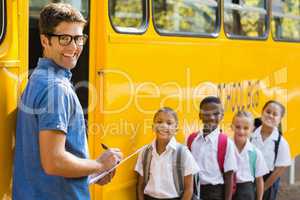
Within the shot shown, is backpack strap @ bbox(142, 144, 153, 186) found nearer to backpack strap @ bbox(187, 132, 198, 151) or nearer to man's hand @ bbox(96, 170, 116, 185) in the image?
backpack strap @ bbox(187, 132, 198, 151)

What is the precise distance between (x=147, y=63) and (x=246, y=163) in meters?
1.14

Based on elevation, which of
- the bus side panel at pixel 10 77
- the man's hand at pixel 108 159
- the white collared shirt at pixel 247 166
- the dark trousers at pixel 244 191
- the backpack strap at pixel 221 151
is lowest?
the dark trousers at pixel 244 191

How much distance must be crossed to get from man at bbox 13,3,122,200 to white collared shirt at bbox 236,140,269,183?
232cm

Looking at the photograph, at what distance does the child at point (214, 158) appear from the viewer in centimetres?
505

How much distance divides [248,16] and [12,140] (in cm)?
402

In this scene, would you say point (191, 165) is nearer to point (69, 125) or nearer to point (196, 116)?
point (196, 116)

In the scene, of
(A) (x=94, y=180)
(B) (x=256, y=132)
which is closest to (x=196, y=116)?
(B) (x=256, y=132)

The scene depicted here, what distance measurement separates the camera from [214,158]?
16.5ft

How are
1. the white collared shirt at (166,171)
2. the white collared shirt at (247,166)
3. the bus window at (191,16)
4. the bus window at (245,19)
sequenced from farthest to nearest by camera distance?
the bus window at (245,19), the bus window at (191,16), the white collared shirt at (247,166), the white collared shirt at (166,171)

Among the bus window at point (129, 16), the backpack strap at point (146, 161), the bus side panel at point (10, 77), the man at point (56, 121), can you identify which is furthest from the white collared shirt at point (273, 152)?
the man at point (56, 121)

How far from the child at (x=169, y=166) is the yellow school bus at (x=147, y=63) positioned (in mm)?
222

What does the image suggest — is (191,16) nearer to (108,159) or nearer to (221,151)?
(221,151)

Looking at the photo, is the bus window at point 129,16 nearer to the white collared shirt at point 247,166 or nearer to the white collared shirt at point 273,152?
the white collared shirt at point 247,166

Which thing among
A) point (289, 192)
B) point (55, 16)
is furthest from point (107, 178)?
point (289, 192)
